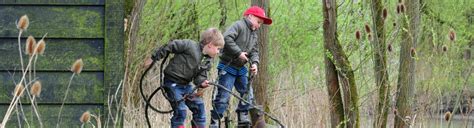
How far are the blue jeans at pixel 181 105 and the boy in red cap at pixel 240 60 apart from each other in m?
0.52

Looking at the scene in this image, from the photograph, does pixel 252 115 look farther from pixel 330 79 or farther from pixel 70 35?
pixel 70 35

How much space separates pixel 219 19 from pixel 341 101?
617 cm

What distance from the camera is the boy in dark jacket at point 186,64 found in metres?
7.83

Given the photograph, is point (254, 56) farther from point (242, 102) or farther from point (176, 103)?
point (176, 103)

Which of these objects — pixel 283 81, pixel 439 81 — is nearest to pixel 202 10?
pixel 283 81

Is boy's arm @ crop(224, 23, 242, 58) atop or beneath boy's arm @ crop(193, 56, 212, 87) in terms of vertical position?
atop

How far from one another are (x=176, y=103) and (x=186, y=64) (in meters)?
0.38

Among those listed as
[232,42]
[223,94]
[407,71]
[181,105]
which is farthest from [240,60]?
[407,71]

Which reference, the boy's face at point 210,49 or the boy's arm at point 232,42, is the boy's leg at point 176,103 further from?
the boy's arm at point 232,42

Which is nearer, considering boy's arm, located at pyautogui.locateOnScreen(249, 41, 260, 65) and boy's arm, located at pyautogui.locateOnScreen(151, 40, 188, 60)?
boy's arm, located at pyautogui.locateOnScreen(151, 40, 188, 60)

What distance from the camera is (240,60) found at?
29.4 feet

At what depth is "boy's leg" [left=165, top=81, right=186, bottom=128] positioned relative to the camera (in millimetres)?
8031

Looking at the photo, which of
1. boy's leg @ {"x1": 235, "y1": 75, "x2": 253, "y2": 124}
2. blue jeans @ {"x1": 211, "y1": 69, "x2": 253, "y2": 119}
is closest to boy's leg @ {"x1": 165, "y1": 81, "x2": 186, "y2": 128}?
blue jeans @ {"x1": 211, "y1": 69, "x2": 253, "y2": 119}

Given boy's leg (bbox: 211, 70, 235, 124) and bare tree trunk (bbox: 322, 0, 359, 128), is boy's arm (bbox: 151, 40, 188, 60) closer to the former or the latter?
boy's leg (bbox: 211, 70, 235, 124)
